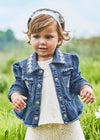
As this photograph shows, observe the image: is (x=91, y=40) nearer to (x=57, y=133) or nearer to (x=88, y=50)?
(x=88, y=50)

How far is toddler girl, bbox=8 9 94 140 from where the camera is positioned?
187cm

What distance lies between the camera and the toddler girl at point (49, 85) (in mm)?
1868

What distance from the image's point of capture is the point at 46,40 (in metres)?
1.86

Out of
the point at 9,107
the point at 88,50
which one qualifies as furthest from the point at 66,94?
the point at 88,50

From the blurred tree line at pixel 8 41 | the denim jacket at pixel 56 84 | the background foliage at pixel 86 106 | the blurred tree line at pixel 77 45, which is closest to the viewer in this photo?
the denim jacket at pixel 56 84

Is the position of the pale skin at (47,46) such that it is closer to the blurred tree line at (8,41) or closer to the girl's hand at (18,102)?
the girl's hand at (18,102)

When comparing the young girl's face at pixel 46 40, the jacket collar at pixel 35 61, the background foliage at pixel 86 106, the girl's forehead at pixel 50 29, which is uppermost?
the girl's forehead at pixel 50 29

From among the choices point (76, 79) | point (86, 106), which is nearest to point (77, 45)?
point (86, 106)

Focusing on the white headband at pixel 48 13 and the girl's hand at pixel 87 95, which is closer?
the girl's hand at pixel 87 95

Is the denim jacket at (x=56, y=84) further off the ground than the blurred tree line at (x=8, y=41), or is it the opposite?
the denim jacket at (x=56, y=84)

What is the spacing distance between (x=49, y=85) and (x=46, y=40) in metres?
0.30

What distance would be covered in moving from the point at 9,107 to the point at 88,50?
22.5 ft

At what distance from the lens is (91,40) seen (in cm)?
1042

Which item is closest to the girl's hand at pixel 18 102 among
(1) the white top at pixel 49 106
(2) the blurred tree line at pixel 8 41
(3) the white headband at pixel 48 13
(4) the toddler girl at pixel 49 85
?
(4) the toddler girl at pixel 49 85
